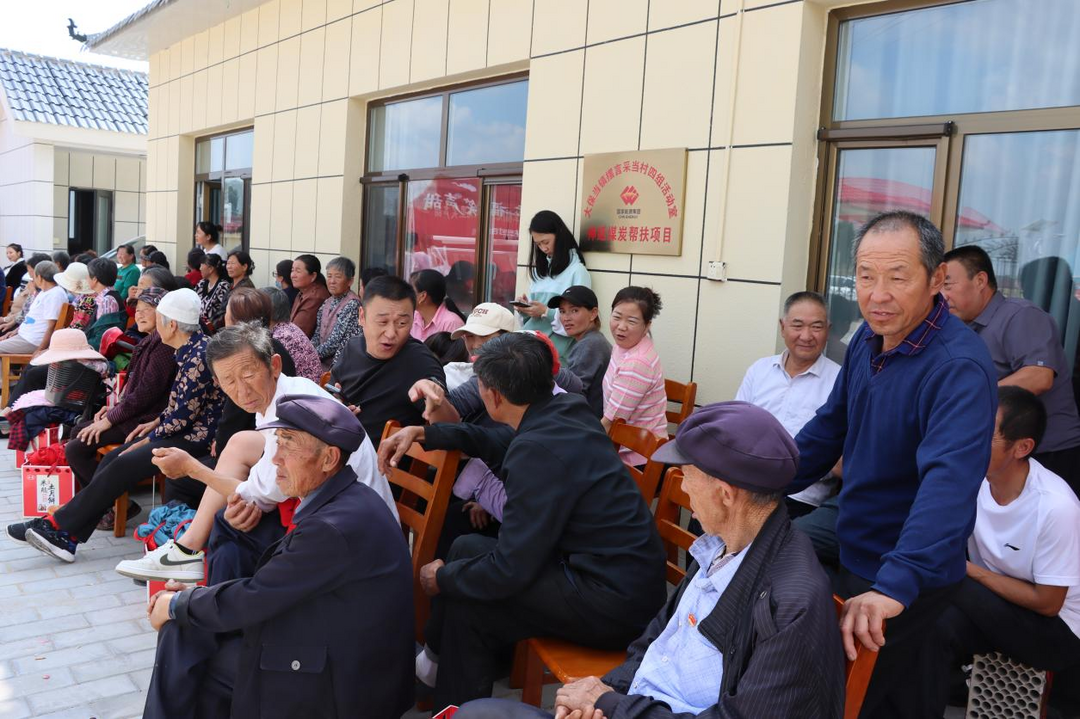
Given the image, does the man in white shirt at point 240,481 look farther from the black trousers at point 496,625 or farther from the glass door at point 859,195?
the glass door at point 859,195

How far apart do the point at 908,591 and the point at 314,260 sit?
5519 mm

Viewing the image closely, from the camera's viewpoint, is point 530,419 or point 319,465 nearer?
point 319,465

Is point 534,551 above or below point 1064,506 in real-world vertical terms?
below

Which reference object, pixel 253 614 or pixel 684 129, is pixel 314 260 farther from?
pixel 253 614

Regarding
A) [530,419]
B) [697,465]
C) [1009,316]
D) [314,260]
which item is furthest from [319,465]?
[314,260]

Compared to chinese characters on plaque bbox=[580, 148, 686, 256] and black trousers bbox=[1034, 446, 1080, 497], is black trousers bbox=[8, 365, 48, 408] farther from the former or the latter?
black trousers bbox=[1034, 446, 1080, 497]

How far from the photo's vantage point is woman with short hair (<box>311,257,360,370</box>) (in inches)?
213

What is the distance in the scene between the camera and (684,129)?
4.05 meters

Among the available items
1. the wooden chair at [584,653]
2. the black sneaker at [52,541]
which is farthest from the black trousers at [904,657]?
the black sneaker at [52,541]

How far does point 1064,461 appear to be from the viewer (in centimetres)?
296

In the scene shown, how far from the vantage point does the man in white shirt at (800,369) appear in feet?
10.7

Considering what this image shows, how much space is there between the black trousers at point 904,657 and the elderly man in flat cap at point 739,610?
0.36 metres

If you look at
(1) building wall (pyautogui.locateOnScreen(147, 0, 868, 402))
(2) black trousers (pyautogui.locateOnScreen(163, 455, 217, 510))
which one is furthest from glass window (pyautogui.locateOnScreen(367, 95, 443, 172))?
(2) black trousers (pyautogui.locateOnScreen(163, 455, 217, 510))

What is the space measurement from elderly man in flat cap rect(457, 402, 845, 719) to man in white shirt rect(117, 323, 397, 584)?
1.29m
